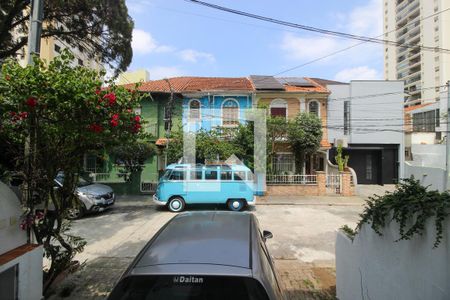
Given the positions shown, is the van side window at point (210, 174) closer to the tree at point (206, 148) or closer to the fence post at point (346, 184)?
the tree at point (206, 148)

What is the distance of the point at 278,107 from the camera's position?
62.0ft

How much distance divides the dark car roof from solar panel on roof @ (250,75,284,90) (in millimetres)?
16307

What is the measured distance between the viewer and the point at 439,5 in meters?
53.3

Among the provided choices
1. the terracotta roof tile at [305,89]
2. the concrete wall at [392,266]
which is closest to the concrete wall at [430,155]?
the terracotta roof tile at [305,89]

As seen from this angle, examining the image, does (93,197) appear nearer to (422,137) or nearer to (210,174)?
(210,174)

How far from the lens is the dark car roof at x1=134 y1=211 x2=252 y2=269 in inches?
85.0

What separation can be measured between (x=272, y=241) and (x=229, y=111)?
11918 mm

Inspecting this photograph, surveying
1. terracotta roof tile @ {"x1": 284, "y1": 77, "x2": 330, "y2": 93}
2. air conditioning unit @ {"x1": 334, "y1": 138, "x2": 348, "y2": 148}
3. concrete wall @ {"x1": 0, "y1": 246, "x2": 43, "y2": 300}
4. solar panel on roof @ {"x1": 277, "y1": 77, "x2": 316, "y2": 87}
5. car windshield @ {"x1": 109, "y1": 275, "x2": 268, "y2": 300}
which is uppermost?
solar panel on roof @ {"x1": 277, "y1": 77, "x2": 316, "y2": 87}

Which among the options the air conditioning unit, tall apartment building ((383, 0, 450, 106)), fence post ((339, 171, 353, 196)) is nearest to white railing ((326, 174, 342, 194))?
fence post ((339, 171, 353, 196))

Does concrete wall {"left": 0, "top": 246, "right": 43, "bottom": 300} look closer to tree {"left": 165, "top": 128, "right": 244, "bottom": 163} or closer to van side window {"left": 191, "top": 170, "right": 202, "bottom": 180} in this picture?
van side window {"left": 191, "top": 170, "right": 202, "bottom": 180}

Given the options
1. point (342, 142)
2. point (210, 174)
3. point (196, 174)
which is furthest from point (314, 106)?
point (196, 174)

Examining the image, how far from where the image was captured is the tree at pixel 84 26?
9.82 metres

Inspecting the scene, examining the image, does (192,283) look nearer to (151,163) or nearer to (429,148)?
(151,163)

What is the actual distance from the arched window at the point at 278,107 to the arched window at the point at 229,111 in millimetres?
2312
